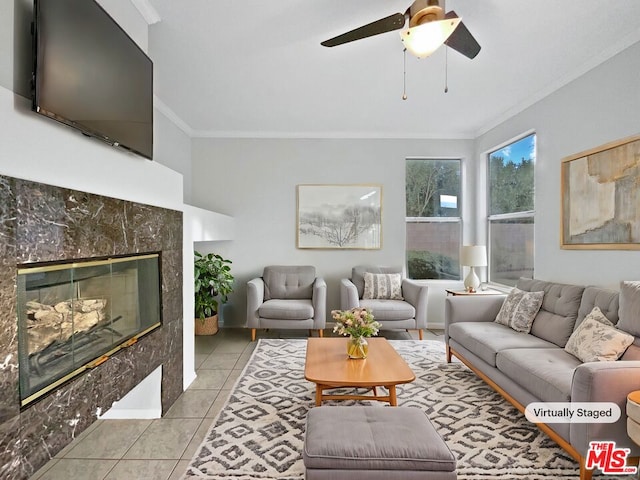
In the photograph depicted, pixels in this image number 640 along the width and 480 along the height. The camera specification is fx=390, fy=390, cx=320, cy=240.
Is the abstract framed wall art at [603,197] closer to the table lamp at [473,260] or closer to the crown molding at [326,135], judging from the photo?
the table lamp at [473,260]

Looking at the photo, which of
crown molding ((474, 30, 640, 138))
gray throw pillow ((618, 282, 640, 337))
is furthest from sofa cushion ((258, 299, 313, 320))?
crown molding ((474, 30, 640, 138))

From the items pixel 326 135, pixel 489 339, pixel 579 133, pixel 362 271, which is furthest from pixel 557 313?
pixel 326 135

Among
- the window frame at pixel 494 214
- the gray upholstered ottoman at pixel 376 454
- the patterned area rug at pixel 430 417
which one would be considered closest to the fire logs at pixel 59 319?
the patterned area rug at pixel 430 417

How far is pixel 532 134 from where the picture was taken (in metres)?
4.05

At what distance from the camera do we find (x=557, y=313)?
9.93 ft

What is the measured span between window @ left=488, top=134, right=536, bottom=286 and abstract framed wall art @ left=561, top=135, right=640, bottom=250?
745 mm

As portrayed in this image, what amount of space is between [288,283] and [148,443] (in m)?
2.82

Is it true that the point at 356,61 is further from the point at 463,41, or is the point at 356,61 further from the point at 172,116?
the point at 172,116

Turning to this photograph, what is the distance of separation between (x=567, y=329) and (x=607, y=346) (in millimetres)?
603

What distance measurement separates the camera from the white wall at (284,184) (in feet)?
17.5

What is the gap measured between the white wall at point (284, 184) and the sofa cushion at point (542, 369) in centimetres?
279

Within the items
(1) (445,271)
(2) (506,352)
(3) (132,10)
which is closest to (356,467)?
(2) (506,352)

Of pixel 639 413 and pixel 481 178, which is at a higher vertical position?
pixel 481 178

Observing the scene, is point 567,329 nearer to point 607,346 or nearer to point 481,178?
point 607,346
